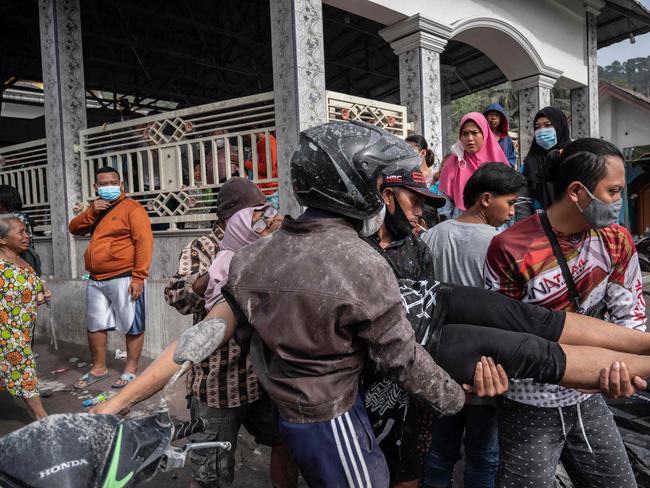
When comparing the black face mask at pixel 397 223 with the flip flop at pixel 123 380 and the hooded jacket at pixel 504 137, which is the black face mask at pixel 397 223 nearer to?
the hooded jacket at pixel 504 137

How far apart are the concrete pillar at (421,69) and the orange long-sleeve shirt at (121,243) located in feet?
11.2

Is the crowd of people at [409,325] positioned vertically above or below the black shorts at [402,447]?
above

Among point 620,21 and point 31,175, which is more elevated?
point 620,21

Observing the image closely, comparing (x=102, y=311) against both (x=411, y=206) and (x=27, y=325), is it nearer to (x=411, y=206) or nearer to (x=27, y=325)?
(x=27, y=325)

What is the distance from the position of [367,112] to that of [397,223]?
10.3 ft

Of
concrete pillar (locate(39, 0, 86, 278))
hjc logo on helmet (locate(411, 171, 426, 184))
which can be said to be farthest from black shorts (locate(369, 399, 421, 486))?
concrete pillar (locate(39, 0, 86, 278))

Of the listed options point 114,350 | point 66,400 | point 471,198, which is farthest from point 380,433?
point 114,350

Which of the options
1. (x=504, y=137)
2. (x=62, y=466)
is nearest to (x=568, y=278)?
(x=62, y=466)

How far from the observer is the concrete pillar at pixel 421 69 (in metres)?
5.66

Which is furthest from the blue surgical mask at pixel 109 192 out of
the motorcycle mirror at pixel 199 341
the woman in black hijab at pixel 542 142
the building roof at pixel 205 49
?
the building roof at pixel 205 49

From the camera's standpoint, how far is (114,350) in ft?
16.9

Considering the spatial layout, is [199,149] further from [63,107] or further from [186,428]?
[186,428]

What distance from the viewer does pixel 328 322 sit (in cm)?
121

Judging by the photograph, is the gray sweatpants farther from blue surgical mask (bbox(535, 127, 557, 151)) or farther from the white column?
the white column
